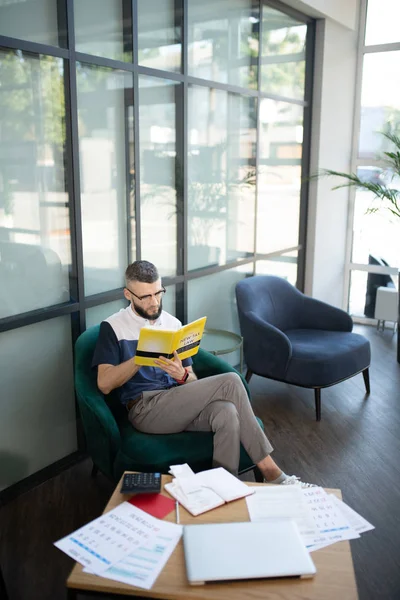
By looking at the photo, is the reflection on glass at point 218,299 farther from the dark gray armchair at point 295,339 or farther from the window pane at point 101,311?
the window pane at point 101,311

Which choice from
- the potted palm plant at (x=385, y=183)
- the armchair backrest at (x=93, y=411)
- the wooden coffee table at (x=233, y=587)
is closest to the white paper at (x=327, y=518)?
the wooden coffee table at (x=233, y=587)

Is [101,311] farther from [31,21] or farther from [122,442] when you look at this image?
[31,21]

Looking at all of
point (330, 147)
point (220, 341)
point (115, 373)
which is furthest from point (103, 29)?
point (330, 147)

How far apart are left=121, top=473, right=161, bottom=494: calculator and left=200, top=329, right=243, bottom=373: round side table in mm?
1611

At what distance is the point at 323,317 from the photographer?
4711 mm

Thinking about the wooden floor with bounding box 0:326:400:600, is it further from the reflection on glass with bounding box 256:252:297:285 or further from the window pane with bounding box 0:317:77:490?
the reflection on glass with bounding box 256:252:297:285

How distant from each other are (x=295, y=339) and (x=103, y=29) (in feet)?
8.03

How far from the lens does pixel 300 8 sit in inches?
195

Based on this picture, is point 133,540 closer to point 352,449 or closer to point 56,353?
point 56,353

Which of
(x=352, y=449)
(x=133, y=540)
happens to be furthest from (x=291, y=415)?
(x=133, y=540)

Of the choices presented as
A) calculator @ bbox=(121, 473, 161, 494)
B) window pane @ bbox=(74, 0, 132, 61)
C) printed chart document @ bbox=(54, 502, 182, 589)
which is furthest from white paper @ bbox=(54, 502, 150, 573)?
window pane @ bbox=(74, 0, 132, 61)

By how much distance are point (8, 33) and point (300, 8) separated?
3.06m

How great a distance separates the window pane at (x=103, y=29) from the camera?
3.09m

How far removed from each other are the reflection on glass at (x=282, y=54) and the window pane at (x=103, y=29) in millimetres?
1667
